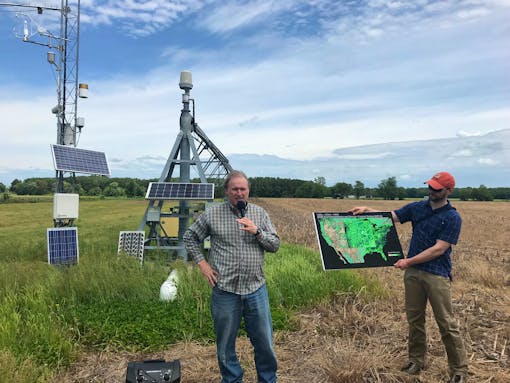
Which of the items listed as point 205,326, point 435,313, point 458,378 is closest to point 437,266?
point 435,313

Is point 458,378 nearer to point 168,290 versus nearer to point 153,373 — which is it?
point 153,373

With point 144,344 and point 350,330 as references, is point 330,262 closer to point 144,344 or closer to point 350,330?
point 350,330

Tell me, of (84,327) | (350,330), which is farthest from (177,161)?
(350,330)

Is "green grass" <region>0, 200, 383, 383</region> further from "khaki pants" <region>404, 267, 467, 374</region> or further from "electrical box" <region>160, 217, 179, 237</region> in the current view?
"electrical box" <region>160, 217, 179, 237</region>

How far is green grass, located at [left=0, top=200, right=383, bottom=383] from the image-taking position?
4395 mm

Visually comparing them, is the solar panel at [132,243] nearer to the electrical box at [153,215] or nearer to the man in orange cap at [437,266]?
the electrical box at [153,215]

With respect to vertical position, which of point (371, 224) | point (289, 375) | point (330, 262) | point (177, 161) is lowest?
point (289, 375)

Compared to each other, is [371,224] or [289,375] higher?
[371,224]

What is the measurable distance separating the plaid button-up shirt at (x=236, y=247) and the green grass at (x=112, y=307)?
2.11 meters

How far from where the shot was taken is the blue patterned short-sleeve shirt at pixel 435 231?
3684mm

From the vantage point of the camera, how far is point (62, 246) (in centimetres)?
909

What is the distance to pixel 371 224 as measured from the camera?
4555 millimetres

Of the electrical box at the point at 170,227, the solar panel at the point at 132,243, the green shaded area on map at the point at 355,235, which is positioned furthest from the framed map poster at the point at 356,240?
the electrical box at the point at 170,227

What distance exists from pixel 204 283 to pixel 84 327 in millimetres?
1970
